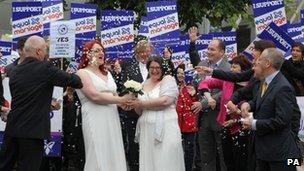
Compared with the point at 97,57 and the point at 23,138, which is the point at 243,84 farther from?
the point at 23,138

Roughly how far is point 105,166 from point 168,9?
185 inches

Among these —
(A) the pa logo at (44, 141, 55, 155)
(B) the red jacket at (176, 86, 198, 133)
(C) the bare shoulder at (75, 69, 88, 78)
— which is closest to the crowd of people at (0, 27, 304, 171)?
(C) the bare shoulder at (75, 69, 88, 78)

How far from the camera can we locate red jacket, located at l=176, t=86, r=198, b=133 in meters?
9.99

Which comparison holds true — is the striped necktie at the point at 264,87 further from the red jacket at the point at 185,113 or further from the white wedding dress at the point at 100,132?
the red jacket at the point at 185,113

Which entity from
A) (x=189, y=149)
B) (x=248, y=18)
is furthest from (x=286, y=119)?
(x=248, y=18)

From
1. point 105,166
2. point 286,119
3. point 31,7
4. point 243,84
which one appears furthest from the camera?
point 31,7

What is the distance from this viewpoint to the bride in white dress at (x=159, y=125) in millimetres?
7923

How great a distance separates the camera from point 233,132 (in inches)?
336

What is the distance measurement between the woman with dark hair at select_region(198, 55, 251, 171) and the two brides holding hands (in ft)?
2.82

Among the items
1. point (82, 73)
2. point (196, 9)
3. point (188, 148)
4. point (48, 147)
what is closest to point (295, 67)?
point (188, 148)

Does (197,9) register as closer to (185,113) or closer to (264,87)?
(185,113)

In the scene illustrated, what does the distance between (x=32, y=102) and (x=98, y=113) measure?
2.99 ft

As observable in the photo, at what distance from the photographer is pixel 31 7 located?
11.2 metres

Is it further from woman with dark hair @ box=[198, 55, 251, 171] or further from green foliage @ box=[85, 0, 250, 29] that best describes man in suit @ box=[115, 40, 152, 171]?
green foliage @ box=[85, 0, 250, 29]
